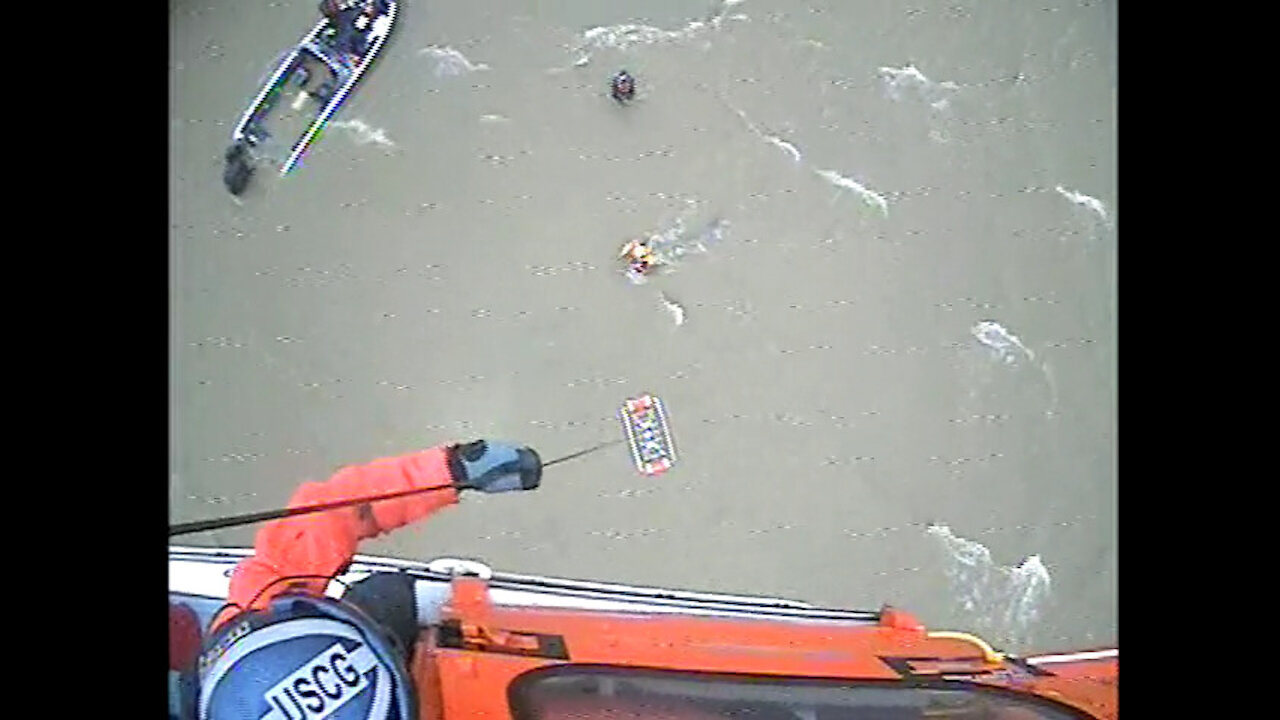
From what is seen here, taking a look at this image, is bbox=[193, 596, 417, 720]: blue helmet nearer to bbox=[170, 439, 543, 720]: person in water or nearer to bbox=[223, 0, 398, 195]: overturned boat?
bbox=[170, 439, 543, 720]: person in water

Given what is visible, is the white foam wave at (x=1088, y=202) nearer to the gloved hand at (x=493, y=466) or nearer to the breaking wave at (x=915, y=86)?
the breaking wave at (x=915, y=86)

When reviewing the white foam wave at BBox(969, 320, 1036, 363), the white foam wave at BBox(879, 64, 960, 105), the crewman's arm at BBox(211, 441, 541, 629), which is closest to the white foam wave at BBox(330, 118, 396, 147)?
the crewman's arm at BBox(211, 441, 541, 629)

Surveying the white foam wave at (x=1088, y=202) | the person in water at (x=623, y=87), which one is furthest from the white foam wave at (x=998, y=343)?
the person in water at (x=623, y=87)

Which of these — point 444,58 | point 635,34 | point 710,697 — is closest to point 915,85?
point 635,34

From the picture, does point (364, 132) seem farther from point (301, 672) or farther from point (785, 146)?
point (301, 672)
